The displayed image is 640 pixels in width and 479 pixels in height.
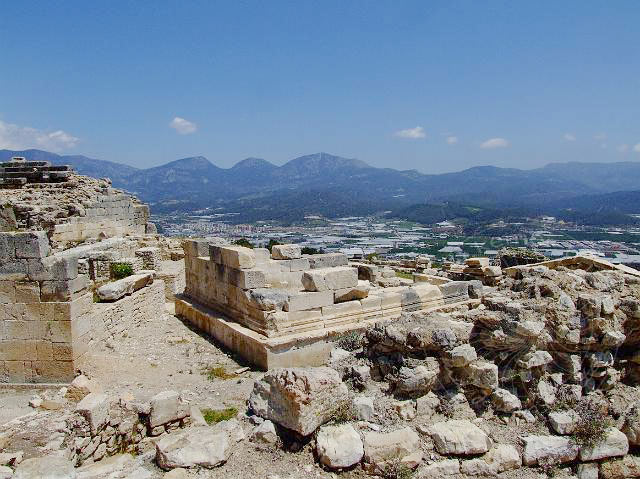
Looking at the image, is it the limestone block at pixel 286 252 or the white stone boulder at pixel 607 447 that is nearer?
the white stone boulder at pixel 607 447

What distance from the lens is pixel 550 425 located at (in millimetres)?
6617

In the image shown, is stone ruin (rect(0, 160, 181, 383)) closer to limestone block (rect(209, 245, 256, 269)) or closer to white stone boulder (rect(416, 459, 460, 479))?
limestone block (rect(209, 245, 256, 269))

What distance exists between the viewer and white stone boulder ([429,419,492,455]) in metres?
5.84

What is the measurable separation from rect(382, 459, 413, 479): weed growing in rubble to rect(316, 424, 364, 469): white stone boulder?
0.31 metres

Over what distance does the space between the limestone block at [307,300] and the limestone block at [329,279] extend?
13 centimetres

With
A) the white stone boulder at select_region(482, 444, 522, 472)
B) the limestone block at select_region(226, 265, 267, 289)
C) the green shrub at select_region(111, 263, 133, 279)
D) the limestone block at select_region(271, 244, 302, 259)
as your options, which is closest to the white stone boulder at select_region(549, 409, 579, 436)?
the white stone boulder at select_region(482, 444, 522, 472)

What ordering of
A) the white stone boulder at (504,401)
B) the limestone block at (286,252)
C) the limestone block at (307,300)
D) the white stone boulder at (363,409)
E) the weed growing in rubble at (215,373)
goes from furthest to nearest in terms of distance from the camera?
the limestone block at (286,252) < the limestone block at (307,300) < the weed growing in rubble at (215,373) < the white stone boulder at (504,401) < the white stone boulder at (363,409)

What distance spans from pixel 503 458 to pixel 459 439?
23.9 inches

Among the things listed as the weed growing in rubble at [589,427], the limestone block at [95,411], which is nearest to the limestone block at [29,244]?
the limestone block at [95,411]

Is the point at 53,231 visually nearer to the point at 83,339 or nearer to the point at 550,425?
the point at 83,339

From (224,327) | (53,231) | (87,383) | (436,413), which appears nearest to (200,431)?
(87,383)

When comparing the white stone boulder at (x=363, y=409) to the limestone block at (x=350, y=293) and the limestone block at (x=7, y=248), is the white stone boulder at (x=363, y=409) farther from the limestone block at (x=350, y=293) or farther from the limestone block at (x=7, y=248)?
the limestone block at (x=7, y=248)

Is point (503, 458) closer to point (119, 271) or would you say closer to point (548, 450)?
point (548, 450)

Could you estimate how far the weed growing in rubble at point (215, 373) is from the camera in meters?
7.84
